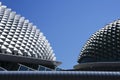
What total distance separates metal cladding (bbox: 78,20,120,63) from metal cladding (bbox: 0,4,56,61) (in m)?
7.03

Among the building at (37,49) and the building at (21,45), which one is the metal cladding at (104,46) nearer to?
the building at (37,49)

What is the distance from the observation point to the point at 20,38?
51344 mm

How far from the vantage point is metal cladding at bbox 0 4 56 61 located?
47662 millimetres

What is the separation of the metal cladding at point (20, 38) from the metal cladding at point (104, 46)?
7.03 metres

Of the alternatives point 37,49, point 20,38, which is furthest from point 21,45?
point 37,49

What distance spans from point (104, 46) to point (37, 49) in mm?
13452

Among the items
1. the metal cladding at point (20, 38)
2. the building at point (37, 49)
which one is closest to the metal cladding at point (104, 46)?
the building at point (37, 49)

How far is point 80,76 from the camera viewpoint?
84.0 feet

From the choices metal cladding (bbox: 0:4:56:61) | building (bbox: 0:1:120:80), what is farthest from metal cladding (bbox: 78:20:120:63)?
metal cladding (bbox: 0:4:56:61)

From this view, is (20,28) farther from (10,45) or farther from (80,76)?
(80,76)

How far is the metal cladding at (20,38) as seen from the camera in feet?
156

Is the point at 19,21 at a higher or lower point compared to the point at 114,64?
higher

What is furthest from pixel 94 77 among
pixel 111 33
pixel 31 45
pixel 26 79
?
pixel 111 33

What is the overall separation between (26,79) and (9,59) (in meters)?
19.9
